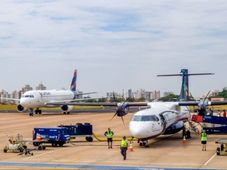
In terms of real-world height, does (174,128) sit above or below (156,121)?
below

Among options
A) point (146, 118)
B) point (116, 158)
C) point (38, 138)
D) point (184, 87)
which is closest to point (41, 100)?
point (184, 87)

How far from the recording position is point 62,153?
93.9 ft

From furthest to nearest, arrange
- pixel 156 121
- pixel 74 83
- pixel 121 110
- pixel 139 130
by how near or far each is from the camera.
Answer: pixel 74 83, pixel 121 110, pixel 156 121, pixel 139 130

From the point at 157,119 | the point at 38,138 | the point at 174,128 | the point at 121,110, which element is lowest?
the point at 38,138

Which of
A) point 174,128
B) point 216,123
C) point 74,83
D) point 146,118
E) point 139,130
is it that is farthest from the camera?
point 74,83

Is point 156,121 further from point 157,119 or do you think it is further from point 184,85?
point 184,85

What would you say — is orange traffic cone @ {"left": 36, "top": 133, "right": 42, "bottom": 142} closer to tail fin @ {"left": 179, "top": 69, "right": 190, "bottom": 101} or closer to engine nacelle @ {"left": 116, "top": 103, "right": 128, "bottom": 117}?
engine nacelle @ {"left": 116, "top": 103, "right": 128, "bottom": 117}

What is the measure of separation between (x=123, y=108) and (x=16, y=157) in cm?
1375

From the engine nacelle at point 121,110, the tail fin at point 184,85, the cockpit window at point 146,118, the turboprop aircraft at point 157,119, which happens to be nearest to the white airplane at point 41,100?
the tail fin at point 184,85

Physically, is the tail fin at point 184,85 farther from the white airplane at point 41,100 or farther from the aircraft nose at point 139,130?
the white airplane at point 41,100

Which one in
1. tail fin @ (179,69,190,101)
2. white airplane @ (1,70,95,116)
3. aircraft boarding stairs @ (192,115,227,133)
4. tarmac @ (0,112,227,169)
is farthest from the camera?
white airplane @ (1,70,95,116)

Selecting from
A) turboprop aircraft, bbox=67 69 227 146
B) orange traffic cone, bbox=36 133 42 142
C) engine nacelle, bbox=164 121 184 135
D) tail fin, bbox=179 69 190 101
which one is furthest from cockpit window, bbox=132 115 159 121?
tail fin, bbox=179 69 190 101

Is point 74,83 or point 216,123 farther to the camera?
point 74,83

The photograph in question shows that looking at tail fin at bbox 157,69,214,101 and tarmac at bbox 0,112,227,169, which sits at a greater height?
tail fin at bbox 157,69,214,101
